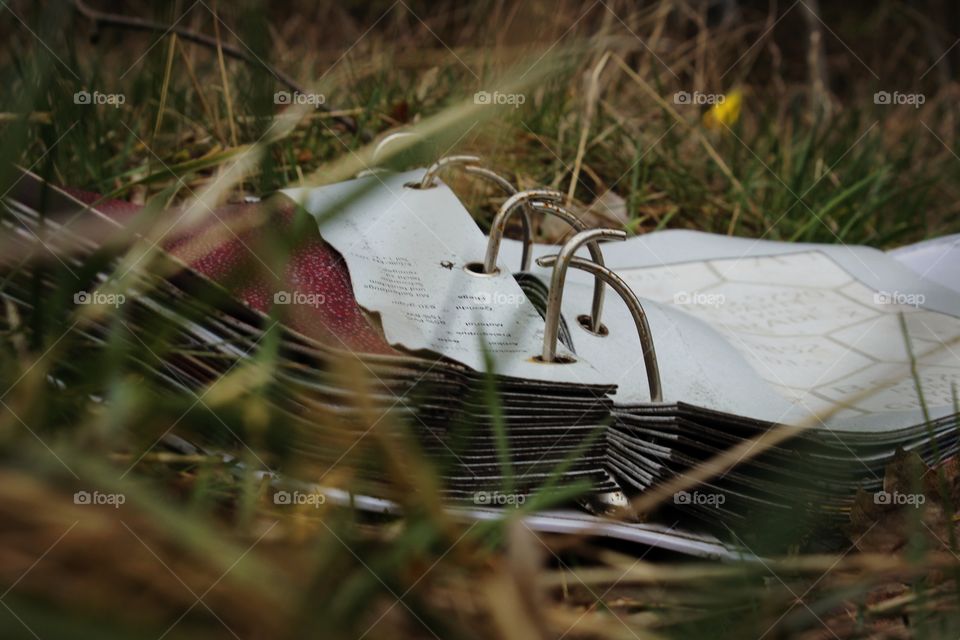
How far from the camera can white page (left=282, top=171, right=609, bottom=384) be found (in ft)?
2.39

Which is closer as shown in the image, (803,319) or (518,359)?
(518,359)

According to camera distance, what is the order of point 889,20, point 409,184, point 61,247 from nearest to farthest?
point 61,247 < point 409,184 < point 889,20

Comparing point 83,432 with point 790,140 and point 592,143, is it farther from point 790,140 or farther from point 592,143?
point 790,140

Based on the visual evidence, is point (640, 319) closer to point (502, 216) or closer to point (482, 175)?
point (502, 216)

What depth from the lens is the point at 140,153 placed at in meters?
1.49

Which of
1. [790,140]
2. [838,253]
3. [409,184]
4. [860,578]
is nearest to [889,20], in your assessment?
[790,140]

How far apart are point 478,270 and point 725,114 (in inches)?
47.9

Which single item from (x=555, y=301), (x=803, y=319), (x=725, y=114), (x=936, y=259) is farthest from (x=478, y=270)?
(x=725, y=114)

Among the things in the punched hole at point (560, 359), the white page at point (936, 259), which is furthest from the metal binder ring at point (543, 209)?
the white page at point (936, 259)

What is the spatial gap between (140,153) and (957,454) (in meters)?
1.24

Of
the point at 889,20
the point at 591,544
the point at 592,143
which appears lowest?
the point at 591,544

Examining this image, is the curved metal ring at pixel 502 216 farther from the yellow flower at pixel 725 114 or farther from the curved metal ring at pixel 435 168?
the yellow flower at pixel 725 114

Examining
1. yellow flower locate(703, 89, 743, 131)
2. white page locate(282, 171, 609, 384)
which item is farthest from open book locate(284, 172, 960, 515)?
yellow flower locate(703, 89, 743, 131)

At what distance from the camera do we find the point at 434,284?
33.5 inches
